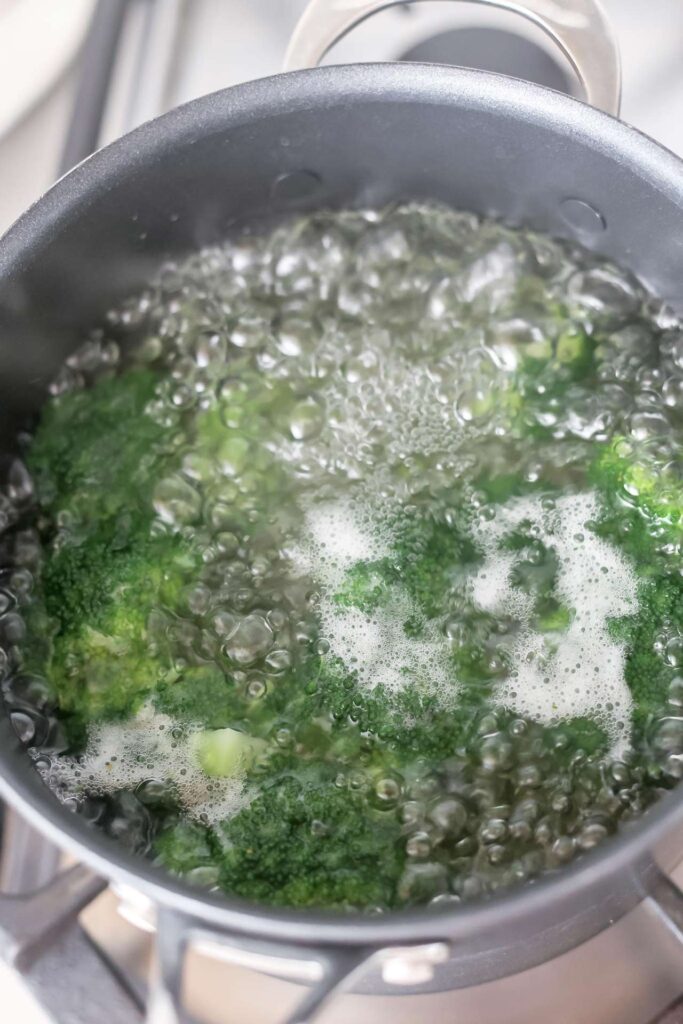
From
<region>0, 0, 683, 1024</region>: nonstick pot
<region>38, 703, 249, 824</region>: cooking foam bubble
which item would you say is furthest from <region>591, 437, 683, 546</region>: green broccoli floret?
<region>38, 703, 249, 824</region>: cooking foam bubble

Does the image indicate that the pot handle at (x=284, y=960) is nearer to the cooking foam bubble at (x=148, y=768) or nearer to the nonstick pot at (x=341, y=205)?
the nonstick pot at (x=341, y=205)

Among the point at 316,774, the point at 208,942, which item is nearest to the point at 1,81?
the point at 316,774

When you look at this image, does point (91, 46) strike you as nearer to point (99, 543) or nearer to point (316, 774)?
point (99, 543)

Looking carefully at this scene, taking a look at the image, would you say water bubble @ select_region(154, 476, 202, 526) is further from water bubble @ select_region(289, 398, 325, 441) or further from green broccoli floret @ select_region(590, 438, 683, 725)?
green broccoli floret @ select_region(590, 438, 683, 725)

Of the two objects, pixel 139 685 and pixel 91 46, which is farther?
pixel 91 46

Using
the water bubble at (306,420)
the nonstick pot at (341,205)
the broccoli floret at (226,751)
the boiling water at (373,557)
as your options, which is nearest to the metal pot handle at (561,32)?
the nonstick pot at (341,205)

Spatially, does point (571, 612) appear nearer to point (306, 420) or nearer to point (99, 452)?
point (306, 420)

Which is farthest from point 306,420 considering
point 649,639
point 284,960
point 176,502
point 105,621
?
point 284,960
